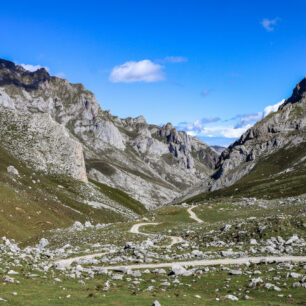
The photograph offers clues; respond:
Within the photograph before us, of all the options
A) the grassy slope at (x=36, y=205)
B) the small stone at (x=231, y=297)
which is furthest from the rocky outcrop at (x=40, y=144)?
the small stone at (x=231, y=297)

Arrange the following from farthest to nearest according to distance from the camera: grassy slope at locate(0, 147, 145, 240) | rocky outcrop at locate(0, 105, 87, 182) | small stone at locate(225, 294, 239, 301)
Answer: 1. rocky outcrop at locate(0, 105, 87, 182)
2. grassy slope at locate(0, 147, 145, 240)
3. small stone at locate(225, 294, 239, 301)

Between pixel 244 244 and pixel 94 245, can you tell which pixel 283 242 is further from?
pixel 94 245

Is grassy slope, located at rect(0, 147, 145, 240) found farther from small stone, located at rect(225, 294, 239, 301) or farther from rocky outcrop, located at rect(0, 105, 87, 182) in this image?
small stone, located at rect(225, 294, 239, 301)

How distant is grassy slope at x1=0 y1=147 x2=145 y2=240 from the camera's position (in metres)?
75.8

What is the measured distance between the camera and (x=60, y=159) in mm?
170250

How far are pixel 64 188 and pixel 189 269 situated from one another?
126m

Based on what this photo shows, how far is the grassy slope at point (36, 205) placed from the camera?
75750 millimetres

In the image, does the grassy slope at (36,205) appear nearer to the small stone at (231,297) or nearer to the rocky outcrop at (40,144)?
the rocky outcrop at (40,144)

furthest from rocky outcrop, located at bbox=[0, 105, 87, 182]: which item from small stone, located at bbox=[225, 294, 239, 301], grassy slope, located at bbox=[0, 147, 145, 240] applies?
small stone, located at bbox=[225, 294, 239, 301]

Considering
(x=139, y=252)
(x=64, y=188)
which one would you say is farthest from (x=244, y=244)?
(x=64, y=188)

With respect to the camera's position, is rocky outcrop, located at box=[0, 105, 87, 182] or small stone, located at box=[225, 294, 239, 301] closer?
small stone, located at box=[225, 294, 239, 301]

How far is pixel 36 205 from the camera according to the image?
93625 millimetres

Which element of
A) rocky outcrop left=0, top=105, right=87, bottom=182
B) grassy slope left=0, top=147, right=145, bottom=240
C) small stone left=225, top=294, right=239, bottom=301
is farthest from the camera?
rocky outcrop left=0, top=105, right=87, bottom=182

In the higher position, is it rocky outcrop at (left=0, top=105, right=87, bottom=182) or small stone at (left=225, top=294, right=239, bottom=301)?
rocky outcrop at (left=0, top=105, right=87, bottom=182)
